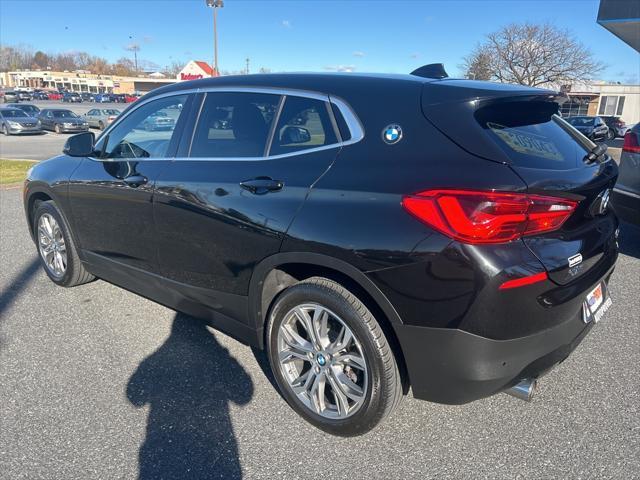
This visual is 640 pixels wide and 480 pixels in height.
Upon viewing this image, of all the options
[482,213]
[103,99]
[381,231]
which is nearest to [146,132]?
[381,231]

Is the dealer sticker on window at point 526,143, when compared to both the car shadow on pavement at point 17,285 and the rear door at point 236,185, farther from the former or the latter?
the car shadow on pavement at point 17,285

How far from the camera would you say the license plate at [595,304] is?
2.38 metres

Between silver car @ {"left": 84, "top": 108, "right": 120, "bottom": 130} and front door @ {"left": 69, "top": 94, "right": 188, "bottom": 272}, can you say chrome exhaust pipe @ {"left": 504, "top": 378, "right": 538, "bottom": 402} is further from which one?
silver car @ {"left": 84, "top": 108, "right": 120, "bottom": 130}

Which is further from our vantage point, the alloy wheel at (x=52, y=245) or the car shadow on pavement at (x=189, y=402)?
the alloy wheel at (x=52, y=245)

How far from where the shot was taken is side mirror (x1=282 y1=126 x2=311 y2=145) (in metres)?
2.63

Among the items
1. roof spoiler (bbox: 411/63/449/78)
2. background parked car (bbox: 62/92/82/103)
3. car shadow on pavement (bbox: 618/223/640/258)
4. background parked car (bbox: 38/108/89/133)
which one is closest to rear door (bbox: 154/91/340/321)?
roof spoiler (bbox: 411/63/449/78)

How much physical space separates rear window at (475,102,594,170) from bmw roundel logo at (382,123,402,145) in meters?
0.35

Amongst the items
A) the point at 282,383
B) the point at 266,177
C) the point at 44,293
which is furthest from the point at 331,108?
the point at 44,293

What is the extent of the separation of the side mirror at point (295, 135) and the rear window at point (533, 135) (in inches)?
34.3

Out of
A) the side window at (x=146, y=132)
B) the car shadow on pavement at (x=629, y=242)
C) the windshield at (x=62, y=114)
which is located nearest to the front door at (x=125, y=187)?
the side window at (x=146, y=132)

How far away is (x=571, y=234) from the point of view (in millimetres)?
2244

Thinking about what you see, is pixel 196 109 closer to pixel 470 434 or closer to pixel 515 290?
pixel 515 290

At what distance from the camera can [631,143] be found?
5062 mm

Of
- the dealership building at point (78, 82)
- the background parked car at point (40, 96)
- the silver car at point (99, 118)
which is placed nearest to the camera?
the silver car at point (99, 118)
